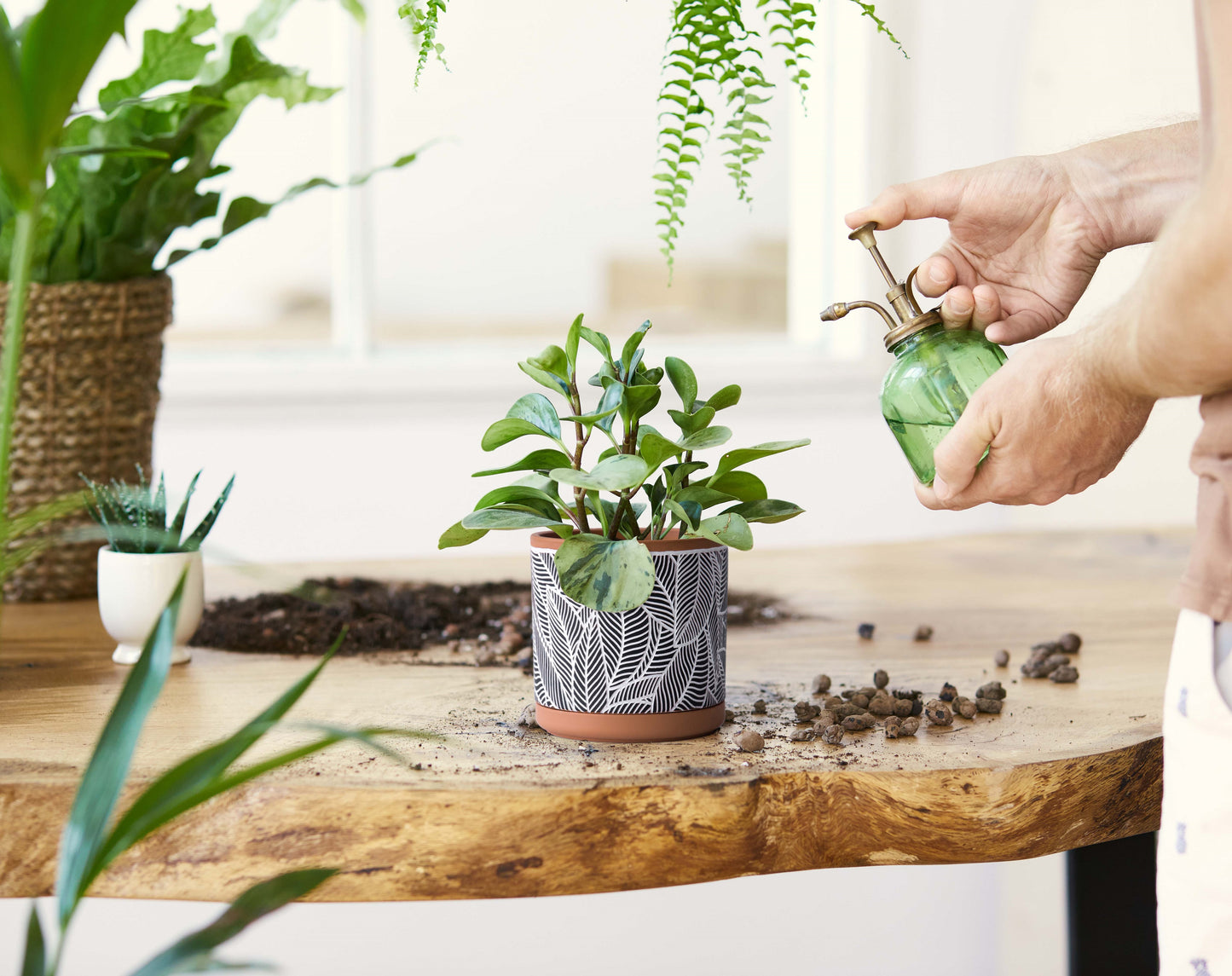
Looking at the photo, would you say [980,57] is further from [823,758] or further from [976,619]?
[823,758]

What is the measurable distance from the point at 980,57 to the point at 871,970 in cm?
195

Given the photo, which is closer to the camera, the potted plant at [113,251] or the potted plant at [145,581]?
the potted plant at [145,581]

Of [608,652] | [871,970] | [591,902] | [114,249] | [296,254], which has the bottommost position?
[871,970]

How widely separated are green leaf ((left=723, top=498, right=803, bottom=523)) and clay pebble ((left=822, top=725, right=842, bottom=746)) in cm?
14

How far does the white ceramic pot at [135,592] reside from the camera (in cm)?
101

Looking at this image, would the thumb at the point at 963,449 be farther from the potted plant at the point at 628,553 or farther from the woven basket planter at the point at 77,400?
the woven basket planter at the point at 77,400

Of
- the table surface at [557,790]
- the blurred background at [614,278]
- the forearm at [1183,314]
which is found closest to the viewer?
the forearm at [1183,314]

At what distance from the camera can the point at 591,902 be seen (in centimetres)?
220

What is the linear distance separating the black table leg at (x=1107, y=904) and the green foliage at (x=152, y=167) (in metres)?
1.03

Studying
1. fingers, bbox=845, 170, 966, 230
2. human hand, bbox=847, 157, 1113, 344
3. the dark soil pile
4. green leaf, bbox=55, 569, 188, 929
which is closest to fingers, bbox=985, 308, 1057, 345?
human hand, bbox=847, 157, 1113, 344

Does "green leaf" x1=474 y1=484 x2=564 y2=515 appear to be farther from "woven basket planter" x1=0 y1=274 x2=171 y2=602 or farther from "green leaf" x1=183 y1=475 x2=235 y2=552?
"woven basket planter" x1=0 y1=274 x2=171 y2=602

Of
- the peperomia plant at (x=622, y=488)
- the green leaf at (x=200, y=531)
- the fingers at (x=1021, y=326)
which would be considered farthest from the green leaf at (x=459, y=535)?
the fingers at (x=1021, y=326)

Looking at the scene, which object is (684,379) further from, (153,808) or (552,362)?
(153,808)

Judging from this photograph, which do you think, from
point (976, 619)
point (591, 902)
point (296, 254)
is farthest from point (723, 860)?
point (296, 254)
